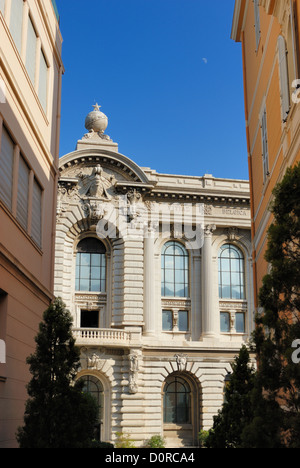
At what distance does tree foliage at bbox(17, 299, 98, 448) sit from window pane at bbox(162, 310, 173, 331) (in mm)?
25749

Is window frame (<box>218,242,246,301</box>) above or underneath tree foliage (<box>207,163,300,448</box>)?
above

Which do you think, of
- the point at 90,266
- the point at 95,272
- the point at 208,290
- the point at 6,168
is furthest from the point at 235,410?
the point at 90,266

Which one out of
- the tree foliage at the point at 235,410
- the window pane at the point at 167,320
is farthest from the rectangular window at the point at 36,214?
the window pane at the point at 167,320

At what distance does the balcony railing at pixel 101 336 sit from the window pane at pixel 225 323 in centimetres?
688

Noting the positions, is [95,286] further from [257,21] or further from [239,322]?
[257,21]

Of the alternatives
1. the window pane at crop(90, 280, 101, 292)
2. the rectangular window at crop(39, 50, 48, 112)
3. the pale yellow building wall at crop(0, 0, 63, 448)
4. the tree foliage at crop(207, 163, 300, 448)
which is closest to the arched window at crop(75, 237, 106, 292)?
the window pane at crop(90, 280, 101, 292)

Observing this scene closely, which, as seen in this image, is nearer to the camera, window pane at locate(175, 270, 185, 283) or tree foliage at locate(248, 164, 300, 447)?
tree foliage at locate(248, 164, 300, 447)

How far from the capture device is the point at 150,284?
38.0 meters

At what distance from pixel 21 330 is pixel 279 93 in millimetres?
8466

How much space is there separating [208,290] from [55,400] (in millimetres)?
27223

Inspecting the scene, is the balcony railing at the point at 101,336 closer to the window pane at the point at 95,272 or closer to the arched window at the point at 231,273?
the window pane at the point at 95,272

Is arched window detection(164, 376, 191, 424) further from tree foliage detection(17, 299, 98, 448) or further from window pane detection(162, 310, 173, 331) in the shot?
tree foliage detection(17, 299, 98, 448)

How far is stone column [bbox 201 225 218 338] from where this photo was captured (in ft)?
125

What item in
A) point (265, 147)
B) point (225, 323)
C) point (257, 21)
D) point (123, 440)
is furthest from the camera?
point (225, 323)
